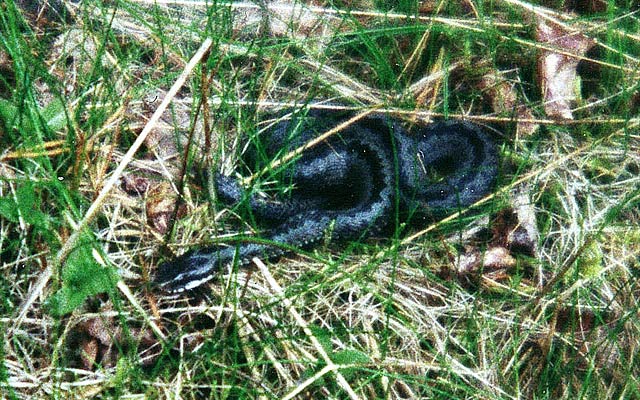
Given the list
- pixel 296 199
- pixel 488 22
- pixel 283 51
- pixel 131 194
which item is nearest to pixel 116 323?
pixel 131 194

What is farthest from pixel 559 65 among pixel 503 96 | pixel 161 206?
pixel 161 206

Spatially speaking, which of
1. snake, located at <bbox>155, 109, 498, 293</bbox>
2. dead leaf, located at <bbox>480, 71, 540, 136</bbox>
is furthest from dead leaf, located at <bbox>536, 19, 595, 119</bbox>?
snake, located at <bbox>155, 109, 498, 293</bbox>

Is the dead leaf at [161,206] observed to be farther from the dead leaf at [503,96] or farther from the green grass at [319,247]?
the dead leaf at [503,96]

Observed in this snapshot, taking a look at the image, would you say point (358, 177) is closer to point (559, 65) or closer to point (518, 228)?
point (518, 228)

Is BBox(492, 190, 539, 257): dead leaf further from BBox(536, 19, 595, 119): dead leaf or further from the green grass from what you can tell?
BBox(536, 19, 595, 119): dead leaf

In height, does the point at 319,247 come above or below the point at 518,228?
below

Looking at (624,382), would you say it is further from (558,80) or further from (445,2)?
(445,2)
